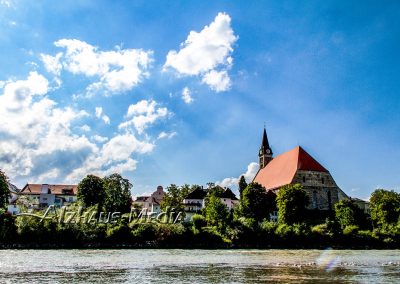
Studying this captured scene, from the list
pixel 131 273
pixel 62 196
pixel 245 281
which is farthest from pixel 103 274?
pixel 62 196

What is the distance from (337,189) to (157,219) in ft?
126

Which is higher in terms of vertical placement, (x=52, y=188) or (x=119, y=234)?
(x=52, y=188)

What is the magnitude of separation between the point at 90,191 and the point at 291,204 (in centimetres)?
3786

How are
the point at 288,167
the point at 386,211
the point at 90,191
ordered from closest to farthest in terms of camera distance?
the point at 386,211, the point at 90,191, the point at 288,167

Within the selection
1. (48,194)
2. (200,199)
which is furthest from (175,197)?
(48,194)

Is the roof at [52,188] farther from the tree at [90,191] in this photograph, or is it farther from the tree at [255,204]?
the tree at [255,204]

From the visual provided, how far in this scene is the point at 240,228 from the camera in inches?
2344

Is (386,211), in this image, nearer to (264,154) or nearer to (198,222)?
(198,222)

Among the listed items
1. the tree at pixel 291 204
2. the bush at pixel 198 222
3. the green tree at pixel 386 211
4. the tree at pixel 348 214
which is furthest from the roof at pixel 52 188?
the green tree at pixel 386 211

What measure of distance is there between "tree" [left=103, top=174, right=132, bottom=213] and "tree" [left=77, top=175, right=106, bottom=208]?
10.1 feet

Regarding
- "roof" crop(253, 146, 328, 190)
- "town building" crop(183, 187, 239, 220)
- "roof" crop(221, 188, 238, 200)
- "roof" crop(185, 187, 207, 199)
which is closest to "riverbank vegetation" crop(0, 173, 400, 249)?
"roof" crop(253, 146, 328, 190)

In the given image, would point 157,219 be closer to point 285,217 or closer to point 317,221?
point 285,217

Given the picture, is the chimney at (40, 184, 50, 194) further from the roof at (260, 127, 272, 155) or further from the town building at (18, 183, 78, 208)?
the roof at (260, 127, 272, 155)

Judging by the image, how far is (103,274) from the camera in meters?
21.1
